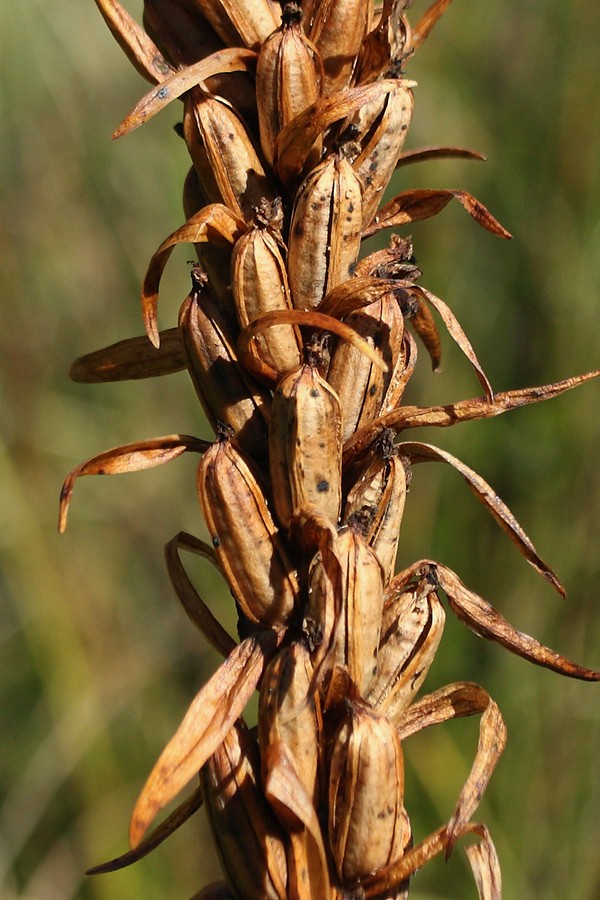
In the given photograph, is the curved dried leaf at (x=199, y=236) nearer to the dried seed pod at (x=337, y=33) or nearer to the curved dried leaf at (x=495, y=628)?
the dried seed pod at (x=337, y=33)

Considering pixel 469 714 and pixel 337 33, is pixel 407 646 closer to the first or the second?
pixel 469 714

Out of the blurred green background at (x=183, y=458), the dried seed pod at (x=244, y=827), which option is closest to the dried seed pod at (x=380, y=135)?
the dried seed pod at (x=244, y=827)

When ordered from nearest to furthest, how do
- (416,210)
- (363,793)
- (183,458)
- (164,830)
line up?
(363,793), (164,830), (416,210), (183,458)

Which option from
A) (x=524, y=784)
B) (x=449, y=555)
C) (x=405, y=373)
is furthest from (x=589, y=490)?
(x=405, y=373)

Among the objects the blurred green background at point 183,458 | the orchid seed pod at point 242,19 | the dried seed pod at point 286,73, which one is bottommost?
the blurred green background at point 183,458

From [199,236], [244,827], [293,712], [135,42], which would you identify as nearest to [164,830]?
[244,827]

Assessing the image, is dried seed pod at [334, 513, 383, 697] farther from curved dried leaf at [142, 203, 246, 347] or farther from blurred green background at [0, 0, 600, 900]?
blurred green background at [0, 0, 600, 900]

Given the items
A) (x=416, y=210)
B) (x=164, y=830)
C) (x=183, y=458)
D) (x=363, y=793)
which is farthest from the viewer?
(x=183, y=458)
